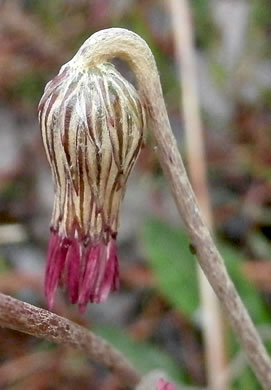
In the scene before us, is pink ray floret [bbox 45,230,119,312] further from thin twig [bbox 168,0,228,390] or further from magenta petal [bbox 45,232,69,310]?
thin twig [bbox 168,0,228,390]

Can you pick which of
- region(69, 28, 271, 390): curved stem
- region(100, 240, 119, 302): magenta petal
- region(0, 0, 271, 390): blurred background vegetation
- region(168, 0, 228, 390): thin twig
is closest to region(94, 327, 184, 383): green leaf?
region(0, 0, 271, 390): blurred background vegetation

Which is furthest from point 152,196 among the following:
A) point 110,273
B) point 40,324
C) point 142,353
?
point 40,324

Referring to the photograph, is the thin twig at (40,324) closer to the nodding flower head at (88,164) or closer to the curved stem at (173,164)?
the nodding flower head at (88,164)

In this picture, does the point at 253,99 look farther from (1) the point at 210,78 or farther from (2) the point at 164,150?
(2) the point at 164,150

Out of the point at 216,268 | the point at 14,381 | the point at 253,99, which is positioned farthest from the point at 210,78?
the point at 216,268

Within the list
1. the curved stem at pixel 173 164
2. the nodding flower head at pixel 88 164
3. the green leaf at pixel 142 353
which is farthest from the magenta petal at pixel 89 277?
the green leaf at pixel 142 353
